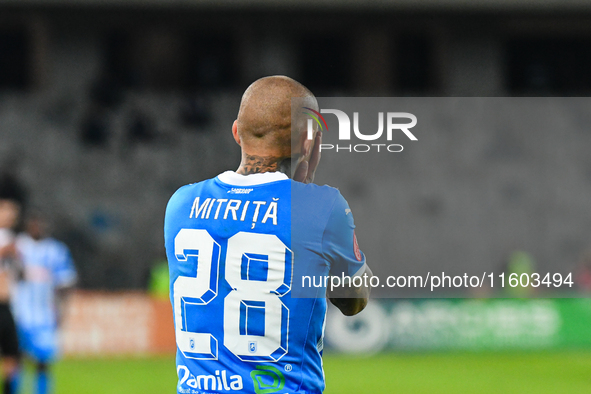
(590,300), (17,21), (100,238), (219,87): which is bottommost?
(590,300)

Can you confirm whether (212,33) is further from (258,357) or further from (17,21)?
(258,357)

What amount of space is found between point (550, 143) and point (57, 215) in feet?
39.8

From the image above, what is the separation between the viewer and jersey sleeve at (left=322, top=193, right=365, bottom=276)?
2.28m

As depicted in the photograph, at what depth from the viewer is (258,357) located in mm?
2295

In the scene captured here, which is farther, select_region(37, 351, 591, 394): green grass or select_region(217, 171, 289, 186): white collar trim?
select_region(37, 351, 591, 394): green grass

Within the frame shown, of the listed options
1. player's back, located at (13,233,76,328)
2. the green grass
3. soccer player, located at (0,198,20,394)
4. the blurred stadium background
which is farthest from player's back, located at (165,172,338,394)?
the blurred stadium background

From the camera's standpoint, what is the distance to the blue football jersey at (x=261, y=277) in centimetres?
228

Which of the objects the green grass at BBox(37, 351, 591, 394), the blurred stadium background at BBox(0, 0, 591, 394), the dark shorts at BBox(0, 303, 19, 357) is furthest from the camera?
the blurred stadium background at BBox(0, 0, 591, 394)

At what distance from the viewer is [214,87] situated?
19297mm

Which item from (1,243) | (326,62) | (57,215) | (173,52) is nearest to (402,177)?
(326,62)

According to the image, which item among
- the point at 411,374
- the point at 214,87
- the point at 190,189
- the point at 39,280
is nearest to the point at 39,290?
the point at 39,280

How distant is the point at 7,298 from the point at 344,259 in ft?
23.8

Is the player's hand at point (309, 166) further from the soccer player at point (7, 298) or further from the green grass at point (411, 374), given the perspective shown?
the green grass at point (411, 374)

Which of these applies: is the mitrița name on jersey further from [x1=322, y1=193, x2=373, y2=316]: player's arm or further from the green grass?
the green grass
